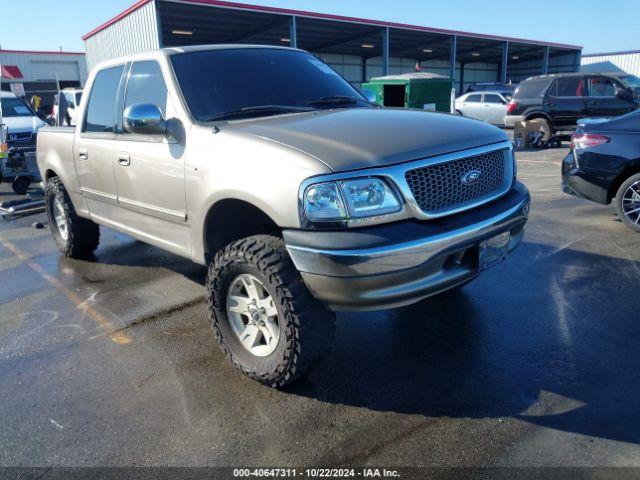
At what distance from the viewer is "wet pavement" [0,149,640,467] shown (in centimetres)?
250

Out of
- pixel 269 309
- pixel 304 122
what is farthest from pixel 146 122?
pixel 269 309

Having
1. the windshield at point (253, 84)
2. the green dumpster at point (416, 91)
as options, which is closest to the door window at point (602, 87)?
the green dumpster at point (416, 91)

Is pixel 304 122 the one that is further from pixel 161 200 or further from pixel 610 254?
pixel 610 254

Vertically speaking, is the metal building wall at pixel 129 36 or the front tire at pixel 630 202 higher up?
the metal building wall at pixel 129 36

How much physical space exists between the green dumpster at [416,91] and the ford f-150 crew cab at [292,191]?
511 inches

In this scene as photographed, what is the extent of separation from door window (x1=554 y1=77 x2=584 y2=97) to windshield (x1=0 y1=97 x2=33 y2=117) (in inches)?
540

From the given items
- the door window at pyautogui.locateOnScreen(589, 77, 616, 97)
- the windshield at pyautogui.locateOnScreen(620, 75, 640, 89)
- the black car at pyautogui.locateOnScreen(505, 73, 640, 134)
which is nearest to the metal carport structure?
the black car at pyautogui.locateOnScreen(505, 73, 640, 134)

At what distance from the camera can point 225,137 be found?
3.03m

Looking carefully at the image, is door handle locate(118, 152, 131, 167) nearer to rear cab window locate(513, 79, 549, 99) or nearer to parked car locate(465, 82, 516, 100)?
rear cab window locate(513, 79, 549, 99)

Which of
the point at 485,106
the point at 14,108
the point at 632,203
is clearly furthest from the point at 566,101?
the point at 14,108

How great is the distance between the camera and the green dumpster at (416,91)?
16578mm

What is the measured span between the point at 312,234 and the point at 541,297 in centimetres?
247

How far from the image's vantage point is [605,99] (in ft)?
45.0

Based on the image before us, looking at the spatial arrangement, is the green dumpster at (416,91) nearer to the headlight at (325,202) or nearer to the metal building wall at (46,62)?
the headlight at (325,202)
